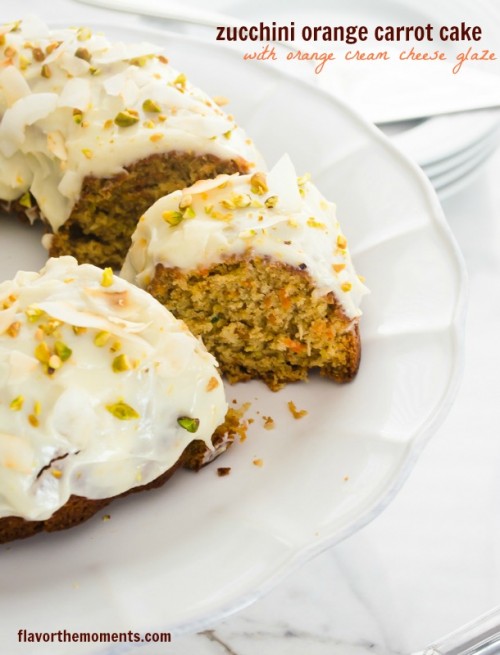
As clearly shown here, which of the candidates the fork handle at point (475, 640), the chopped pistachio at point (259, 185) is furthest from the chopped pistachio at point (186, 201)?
the fork handle at point (475, 640)

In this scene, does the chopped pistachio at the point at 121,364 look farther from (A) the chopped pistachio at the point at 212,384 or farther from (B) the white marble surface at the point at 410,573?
(B) the white marble surface at the point at 410,573

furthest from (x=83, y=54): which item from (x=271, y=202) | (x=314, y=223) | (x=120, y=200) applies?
(x=314, y=223)

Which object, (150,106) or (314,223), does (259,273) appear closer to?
(314,223)

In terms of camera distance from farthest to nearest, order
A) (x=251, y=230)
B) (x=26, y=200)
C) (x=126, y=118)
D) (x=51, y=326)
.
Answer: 1. (x=26, y=200)
2. (x=126, y=118)
3. (x=251, y=230)
4. (x=51, y=326)

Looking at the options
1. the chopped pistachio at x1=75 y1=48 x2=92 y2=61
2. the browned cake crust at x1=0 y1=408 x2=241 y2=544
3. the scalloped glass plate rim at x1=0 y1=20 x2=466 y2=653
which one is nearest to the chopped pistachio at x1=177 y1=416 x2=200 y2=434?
the browned cake crust at x1=0 y1=408 x2=241 y2=544

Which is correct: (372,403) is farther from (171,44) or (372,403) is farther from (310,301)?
(171,44)

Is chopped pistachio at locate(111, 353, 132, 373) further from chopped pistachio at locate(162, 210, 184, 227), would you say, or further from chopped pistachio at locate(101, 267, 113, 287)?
chopped pistachio at locate(162, 210, 184, 227)
